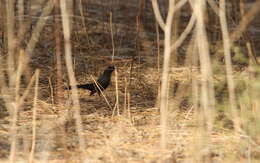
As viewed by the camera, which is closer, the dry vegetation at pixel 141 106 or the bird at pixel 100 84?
the dry vegetation at pixel 141 106

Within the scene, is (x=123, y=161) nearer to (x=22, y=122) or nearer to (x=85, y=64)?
(x=22, y=122)

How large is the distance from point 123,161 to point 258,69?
0.68 metres

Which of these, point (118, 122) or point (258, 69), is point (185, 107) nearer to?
point (118, 122)

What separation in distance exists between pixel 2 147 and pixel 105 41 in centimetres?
227

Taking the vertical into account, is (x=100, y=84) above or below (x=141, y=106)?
above

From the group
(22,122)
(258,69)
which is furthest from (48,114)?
(258,69)

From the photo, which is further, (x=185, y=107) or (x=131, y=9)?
(x=131, y=9)

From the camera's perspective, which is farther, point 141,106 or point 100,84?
A: point 100,84

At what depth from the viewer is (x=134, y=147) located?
96.8 inches

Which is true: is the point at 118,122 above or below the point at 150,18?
below

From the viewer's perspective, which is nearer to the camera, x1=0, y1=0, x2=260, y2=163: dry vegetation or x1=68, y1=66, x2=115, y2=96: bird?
x1=0, y1=0, x2=260, y2=163: dry vegetation

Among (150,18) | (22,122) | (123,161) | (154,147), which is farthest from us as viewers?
(150,18)

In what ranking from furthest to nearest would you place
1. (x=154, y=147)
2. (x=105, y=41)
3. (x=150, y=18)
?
(x=150, y=18) → (x=105, y=41) → (x=154, y=147)

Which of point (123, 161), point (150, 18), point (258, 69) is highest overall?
point (150, 18)
